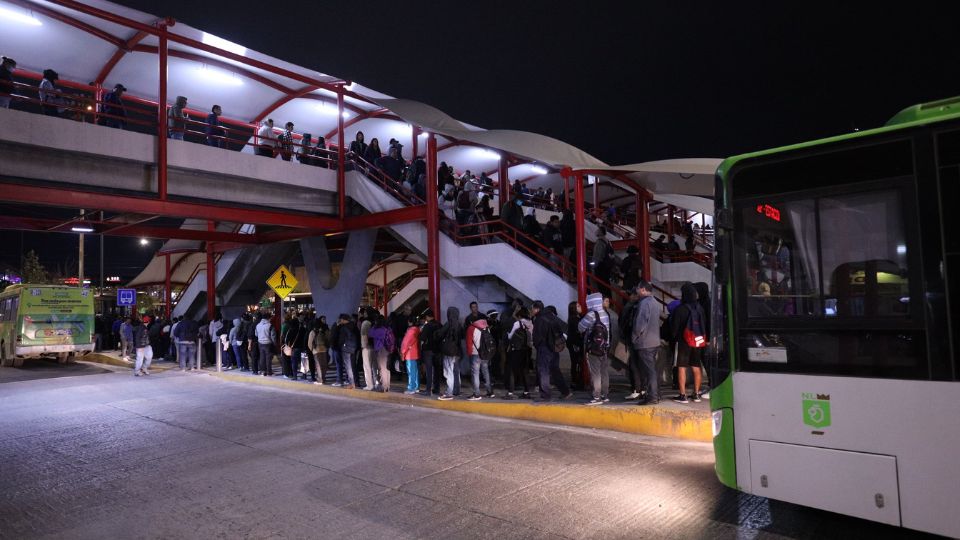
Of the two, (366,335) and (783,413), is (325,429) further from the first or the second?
(783,413)

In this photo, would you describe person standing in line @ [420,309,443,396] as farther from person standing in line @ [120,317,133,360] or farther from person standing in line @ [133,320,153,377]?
person standing in line @ [120,317,133,360]

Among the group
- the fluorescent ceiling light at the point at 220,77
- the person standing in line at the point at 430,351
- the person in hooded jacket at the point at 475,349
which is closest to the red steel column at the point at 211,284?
the fluorescent ceiling light at the point at 220,77

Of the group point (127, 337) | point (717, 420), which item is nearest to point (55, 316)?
point (127, 337)

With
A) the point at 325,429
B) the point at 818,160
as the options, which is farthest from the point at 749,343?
the point at 325,429

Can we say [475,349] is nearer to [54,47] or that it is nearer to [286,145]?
[286,145]

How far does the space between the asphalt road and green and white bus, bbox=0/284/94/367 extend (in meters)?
12.2

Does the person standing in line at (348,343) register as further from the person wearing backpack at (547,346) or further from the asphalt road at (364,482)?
the person wearing backpack at (547,346)

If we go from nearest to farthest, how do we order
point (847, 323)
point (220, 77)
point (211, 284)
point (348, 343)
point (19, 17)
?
point (847, 323)
point (348, 343)
point (19, 17)
point (220, 77)
point (211, 284)

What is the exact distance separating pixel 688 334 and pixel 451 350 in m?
4.27

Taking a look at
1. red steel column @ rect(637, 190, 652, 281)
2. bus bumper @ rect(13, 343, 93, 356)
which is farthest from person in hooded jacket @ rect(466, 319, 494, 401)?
bus bumper @ rect(13, 343, 93, 356)

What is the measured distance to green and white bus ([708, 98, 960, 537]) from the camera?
3.65m

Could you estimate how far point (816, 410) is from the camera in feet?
13.2

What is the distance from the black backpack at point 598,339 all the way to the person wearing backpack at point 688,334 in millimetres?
1036

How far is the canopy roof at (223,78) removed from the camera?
10312mm
